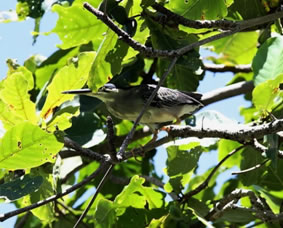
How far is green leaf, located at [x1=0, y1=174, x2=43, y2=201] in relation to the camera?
2236 mm

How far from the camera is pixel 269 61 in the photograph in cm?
256

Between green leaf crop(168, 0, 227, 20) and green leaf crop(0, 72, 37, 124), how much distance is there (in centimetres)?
73

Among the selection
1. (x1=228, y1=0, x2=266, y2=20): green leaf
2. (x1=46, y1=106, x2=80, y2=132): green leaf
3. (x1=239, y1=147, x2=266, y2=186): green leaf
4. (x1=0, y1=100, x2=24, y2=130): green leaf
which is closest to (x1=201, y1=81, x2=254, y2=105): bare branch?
(x1=239, y1=147, x2=266, y2=186): green leaf

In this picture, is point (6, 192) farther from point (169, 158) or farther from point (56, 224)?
point (56, 224)

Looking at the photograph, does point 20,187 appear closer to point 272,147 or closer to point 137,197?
point 137,197

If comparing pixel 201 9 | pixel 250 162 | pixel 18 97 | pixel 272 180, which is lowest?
pixel 272 180

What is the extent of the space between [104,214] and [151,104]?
1.01m

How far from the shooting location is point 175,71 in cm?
354

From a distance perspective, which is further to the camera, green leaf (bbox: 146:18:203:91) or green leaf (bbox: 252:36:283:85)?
green leaf (bbox: 146:18:203:91)

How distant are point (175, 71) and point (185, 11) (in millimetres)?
1038

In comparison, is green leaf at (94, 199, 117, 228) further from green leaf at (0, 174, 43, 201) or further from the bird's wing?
the bird's wing

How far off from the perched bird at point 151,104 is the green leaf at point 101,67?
3.02 feet

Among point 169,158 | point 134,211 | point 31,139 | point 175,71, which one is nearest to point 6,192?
point 31,139

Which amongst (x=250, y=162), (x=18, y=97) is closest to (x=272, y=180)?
(x=250, y=162)
